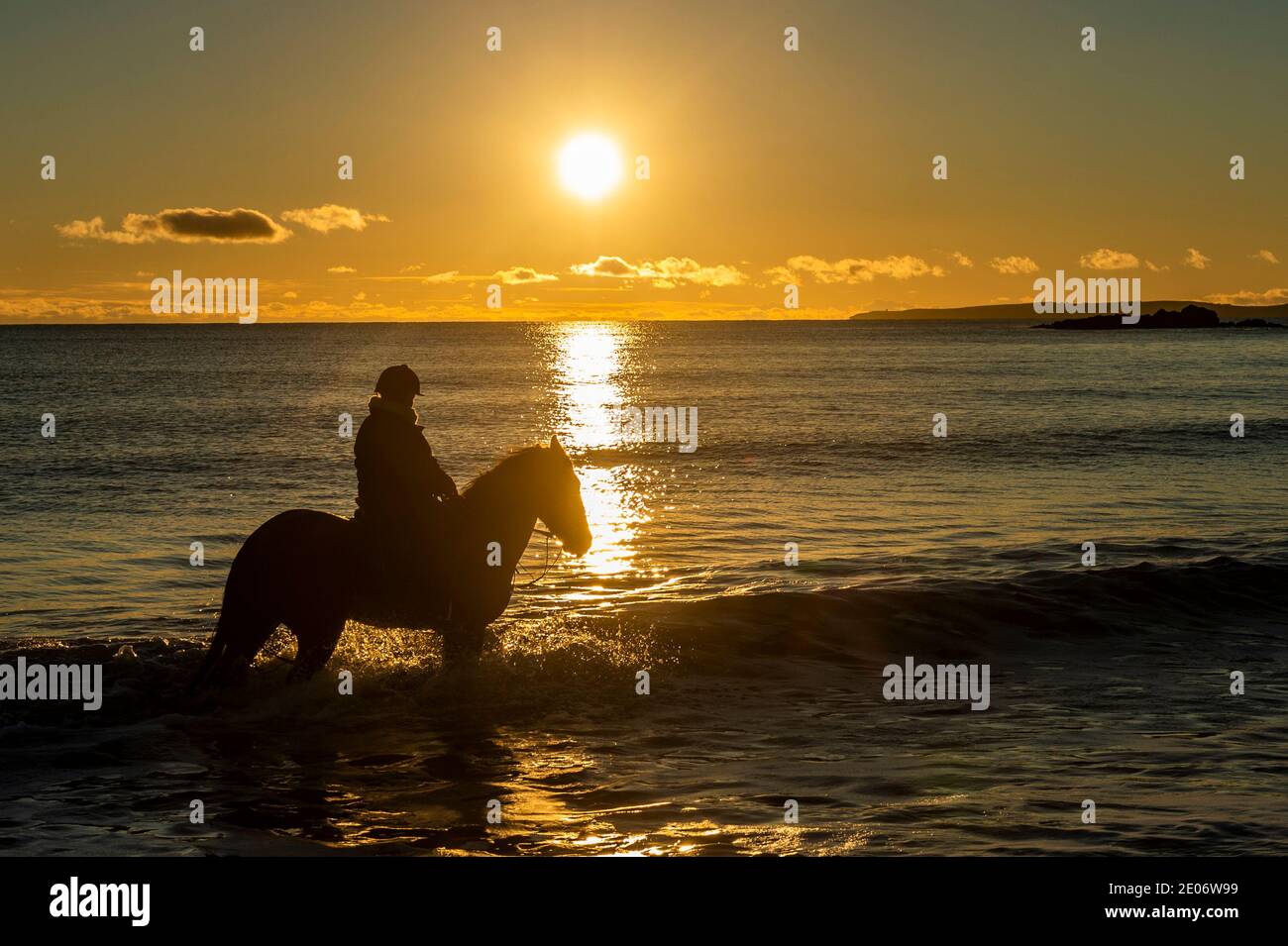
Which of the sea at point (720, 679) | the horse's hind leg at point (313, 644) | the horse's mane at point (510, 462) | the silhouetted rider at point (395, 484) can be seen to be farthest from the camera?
the horse's mane at point (510, 462)

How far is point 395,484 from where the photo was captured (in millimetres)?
9945

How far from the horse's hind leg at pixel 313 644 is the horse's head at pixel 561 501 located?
2.10 meters

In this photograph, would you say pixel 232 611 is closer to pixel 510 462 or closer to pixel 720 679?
pixel 510 462

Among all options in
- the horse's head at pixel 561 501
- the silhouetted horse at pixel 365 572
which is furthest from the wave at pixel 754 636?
the horse's head at pixel 561 501

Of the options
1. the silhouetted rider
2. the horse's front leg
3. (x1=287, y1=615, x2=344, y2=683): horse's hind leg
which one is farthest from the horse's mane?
(x1=287, y1=615, x2=344, y2=683): horse's hind leg

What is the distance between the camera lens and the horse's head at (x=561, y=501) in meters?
11.0

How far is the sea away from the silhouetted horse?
1.81ft

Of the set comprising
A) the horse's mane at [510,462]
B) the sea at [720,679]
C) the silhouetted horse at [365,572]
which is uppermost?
the horse's mane at [510,462]

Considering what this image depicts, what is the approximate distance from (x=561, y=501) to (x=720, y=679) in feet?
8.84

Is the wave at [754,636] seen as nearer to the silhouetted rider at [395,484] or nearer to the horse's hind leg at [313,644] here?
the horse's hind leg at [313,644]
